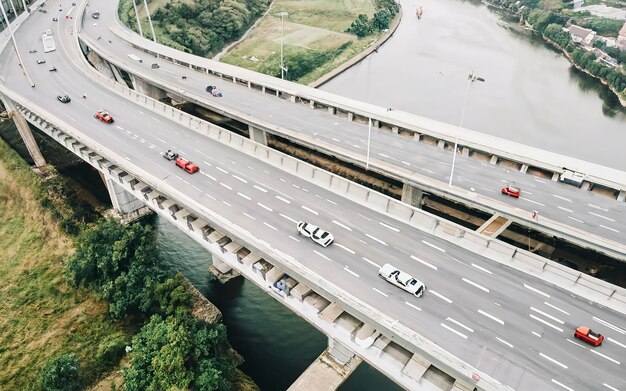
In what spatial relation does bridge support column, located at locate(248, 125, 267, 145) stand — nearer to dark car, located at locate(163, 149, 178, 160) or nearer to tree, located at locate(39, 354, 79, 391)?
dark car, located at locate(163, 149, 178, 160)

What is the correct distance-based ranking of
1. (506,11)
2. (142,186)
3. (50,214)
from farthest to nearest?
(506,11)
(50,214)
(142,186)

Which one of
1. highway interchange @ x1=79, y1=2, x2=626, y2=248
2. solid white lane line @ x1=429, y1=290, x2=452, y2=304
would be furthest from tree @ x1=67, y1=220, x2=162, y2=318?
solid white lane line @ x1=429, y1=290, x2=452, y2=304

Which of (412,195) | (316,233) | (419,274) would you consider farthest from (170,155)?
(419,274)

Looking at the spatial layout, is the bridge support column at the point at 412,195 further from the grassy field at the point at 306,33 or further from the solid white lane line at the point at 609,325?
the grassy field at the point at 306,33

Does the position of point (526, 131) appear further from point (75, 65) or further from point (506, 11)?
point (506, 11)

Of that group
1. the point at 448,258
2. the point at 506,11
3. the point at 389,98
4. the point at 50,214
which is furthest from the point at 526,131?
the point at 506,11
